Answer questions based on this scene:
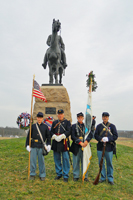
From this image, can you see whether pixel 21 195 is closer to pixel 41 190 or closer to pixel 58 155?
pixel 41 190

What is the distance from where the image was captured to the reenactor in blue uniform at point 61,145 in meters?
4.32

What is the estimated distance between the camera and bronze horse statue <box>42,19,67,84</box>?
949cm

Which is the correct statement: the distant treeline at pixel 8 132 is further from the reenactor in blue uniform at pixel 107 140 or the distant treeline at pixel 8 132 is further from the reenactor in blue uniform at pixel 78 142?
the reenactor in blue uniform at pixel 107 140

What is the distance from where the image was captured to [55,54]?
32.1ft

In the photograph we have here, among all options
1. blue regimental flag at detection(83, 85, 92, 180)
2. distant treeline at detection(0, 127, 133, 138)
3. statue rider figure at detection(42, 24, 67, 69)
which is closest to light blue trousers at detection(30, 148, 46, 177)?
blue regimental flag at detection(83, 85, 92, 180)

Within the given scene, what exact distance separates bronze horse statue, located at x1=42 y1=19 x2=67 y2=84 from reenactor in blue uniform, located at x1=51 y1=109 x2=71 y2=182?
5.56m

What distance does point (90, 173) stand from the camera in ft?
16.9

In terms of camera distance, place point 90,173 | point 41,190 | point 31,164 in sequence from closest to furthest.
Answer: point 41,190, point 31,164, point 90,173

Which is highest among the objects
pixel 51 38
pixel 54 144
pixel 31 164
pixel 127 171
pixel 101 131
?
pixel 51 38

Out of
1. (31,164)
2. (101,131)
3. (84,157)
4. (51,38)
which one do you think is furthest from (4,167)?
(51,38)

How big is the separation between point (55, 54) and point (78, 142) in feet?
21.7

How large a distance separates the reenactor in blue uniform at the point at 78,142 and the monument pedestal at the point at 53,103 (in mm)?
4542

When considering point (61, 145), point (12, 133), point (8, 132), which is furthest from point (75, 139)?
point (12, 133)

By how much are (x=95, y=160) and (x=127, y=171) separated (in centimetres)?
118
